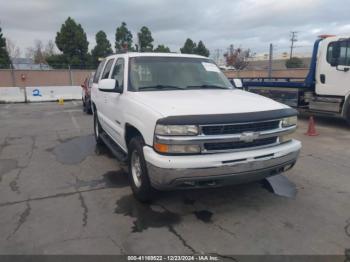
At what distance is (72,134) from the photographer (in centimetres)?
893

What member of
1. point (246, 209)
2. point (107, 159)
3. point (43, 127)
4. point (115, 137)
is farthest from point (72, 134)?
point (246, 209)

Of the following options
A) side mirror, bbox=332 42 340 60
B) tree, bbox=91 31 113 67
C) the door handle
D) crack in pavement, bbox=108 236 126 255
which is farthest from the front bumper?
tree, bbox=91 31 113 67

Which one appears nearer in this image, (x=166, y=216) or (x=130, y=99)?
(x=166, y=216)

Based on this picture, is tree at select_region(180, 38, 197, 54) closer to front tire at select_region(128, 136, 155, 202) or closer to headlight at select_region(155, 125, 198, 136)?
front tire at select_region(128, 136, 155, 202)

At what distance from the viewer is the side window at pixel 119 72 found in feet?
16.0

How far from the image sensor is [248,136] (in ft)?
11.5

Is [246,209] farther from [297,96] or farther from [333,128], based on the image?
[297,96]

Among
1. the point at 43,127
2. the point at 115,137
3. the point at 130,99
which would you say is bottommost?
the point at 43,127

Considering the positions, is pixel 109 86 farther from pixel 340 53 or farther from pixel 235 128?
pixel 340 53

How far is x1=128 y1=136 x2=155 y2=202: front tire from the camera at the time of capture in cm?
376

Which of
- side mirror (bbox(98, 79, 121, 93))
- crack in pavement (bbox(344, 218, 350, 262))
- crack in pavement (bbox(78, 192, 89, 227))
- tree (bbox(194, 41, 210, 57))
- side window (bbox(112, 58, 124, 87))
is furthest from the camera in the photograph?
tree (bbox(194, 41, 210, 57))

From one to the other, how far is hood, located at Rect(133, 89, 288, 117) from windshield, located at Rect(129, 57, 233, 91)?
27cm

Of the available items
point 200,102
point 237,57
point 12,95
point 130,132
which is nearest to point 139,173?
point 130,132

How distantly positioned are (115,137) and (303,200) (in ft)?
9.90
